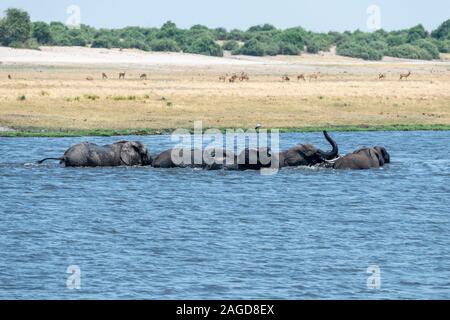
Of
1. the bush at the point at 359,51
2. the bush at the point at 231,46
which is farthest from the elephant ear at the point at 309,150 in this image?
the bush at the point at 231,46

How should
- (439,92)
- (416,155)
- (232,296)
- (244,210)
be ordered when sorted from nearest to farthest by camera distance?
(232,296) < (244,210) < (416,155) < (439,92)

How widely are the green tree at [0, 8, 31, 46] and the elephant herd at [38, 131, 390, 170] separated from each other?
76733 mm

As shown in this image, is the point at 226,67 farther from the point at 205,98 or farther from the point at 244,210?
the point at 244,210

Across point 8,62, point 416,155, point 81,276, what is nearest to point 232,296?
point 81,276

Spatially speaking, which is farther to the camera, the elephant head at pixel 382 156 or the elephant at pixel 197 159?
the elephant head at pixel 382 156

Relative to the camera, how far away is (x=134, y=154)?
30047mm

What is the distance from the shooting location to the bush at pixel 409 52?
12238 centimetres

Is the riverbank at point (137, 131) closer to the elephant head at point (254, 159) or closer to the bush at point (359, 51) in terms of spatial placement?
the elephant head at point (254, 159)

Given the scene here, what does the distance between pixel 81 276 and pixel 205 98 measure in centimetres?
3175

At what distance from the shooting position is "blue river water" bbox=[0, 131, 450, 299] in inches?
696

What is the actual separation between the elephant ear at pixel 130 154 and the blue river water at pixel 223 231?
0.32 metres

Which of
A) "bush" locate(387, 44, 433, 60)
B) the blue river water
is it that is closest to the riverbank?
the blue river water

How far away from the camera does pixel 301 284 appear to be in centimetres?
1772

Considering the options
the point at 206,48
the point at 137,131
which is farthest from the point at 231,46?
the point at 137,131
